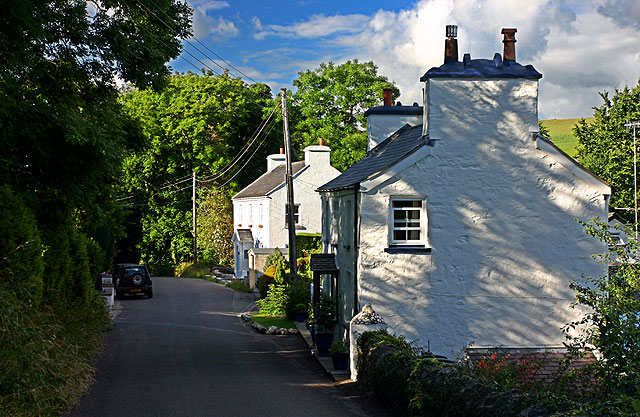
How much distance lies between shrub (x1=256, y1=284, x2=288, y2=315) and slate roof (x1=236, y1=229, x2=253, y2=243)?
14482 millimetres

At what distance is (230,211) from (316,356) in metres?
36.4

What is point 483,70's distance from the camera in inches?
677

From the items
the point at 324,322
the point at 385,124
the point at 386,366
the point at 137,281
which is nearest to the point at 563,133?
the point at 137,281

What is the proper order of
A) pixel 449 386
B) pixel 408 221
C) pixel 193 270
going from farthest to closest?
pixel 193 270
pixel 408 221
pixel 449 386

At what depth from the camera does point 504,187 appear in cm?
1722

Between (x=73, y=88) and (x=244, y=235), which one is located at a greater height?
(x=73, y=88)

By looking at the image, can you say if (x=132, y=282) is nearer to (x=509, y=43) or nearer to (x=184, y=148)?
(x=184, y=148)

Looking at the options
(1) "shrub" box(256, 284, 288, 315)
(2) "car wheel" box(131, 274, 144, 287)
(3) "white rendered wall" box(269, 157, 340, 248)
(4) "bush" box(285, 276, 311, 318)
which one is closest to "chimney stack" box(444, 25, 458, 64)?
(4) "bush" box(285, 276, 311, 318)

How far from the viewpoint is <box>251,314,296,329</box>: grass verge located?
27.0m

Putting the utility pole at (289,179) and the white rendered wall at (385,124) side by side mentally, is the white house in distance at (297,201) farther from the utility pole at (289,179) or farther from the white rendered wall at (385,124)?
the white rendered wall at (385,124)

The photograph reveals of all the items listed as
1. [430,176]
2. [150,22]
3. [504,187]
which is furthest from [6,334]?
[504,187]

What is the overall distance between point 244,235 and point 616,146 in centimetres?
2937

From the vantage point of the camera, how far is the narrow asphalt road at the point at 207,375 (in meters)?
13.1

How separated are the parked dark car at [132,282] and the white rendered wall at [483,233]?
23671mm
